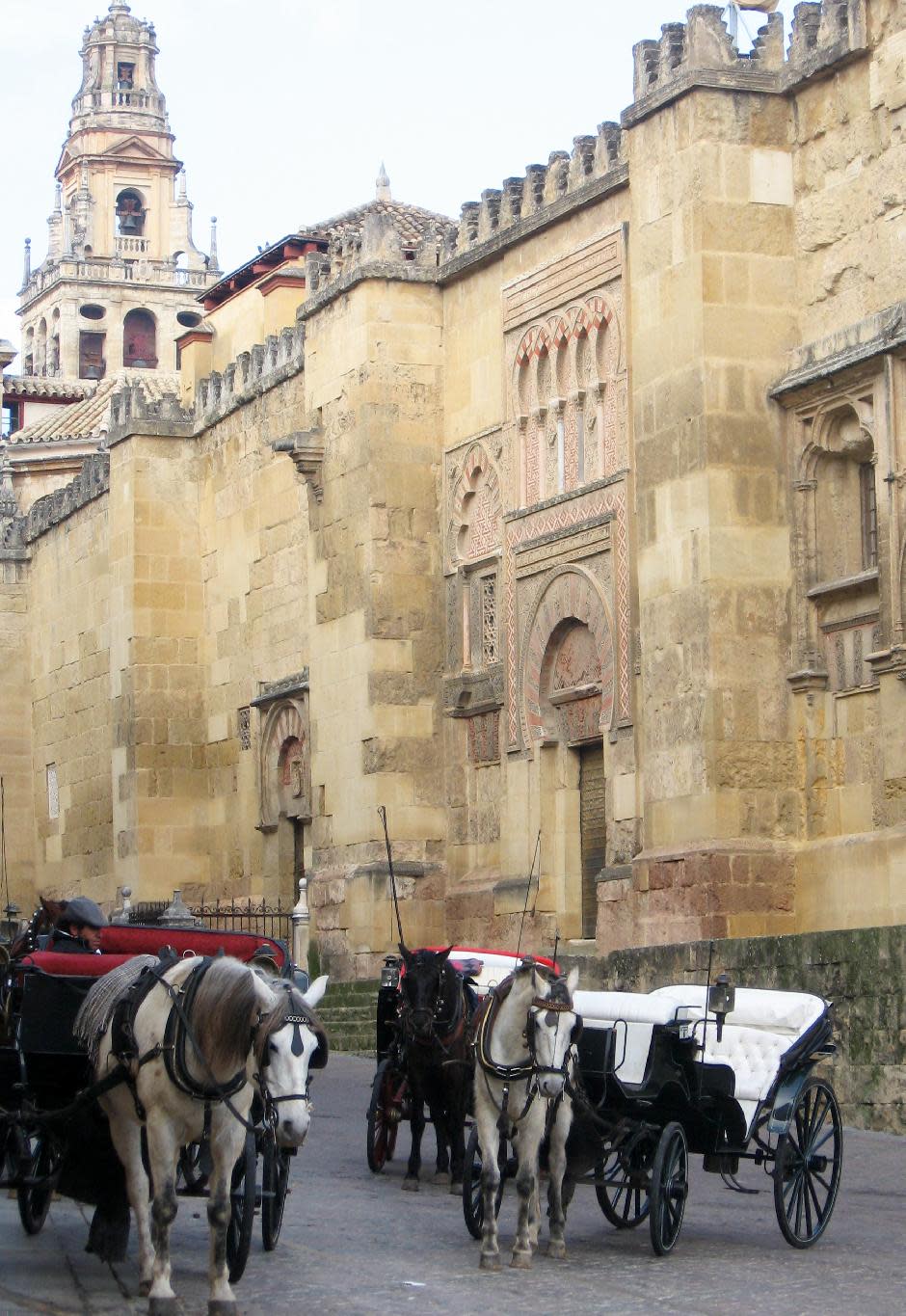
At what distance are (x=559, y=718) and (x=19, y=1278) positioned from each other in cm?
1277

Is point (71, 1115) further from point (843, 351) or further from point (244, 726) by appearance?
point (244, 726)

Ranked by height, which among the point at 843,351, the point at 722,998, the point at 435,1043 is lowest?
the point at 435,1043

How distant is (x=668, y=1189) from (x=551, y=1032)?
3.08ft

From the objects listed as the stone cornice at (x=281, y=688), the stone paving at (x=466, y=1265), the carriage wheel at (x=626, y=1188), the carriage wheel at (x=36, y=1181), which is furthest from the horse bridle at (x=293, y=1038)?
the stone cornice at (x=281, y=688)

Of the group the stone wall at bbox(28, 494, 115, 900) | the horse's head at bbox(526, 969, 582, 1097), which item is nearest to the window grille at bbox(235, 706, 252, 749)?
the stone wall at bbox(28, 494, 115, 900)

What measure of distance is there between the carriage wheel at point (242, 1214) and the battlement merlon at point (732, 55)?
11.5m

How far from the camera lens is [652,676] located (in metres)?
20.1

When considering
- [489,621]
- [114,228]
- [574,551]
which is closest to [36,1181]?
[574,551]

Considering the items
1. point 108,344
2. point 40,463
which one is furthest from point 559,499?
point 108,344

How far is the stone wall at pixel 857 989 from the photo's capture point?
53.1 feet

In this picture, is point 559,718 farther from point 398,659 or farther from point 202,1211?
point 202,1211

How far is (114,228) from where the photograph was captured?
82062 millimetres

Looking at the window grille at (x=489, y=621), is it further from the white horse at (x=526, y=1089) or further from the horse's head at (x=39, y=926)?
the white horse at (x=526, y=1089)

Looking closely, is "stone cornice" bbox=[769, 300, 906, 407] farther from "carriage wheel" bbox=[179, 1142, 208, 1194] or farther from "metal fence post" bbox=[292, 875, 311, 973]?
"carriage wheel" bbox=[179, 1142, 208, 1194]
